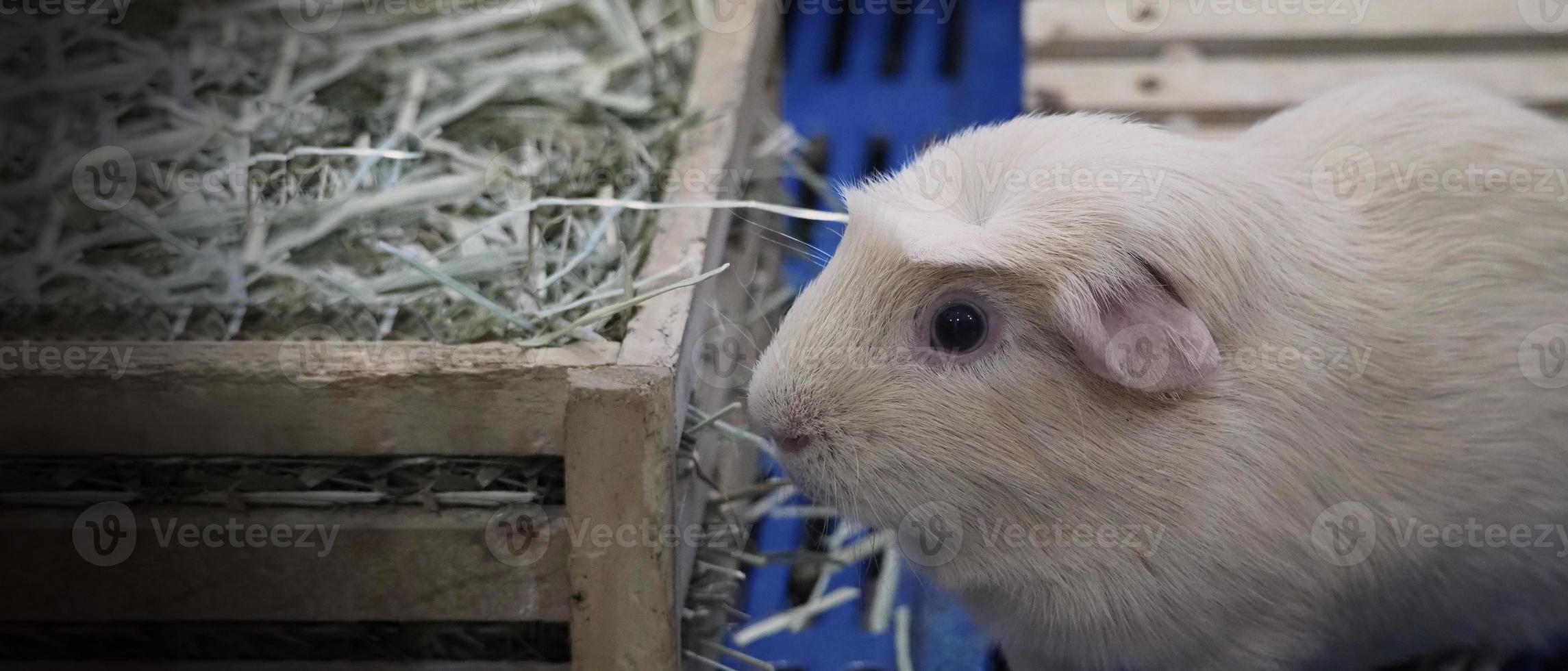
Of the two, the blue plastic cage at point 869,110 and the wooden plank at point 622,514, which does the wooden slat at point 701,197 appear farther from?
the blue plastic cage at point 869,110

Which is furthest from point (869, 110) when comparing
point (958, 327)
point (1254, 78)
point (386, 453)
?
point (386, 453)

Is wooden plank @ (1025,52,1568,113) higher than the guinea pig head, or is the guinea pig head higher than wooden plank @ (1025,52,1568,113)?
wooden plank @ (1025,52,1568,113)

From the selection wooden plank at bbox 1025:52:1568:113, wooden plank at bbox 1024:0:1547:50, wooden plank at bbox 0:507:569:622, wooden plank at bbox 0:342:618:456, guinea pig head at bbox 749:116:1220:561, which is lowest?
wooden plank at bbox 0:507:569:622

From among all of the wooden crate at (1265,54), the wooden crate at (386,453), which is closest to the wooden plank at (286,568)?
the wooden crate at (386,453)

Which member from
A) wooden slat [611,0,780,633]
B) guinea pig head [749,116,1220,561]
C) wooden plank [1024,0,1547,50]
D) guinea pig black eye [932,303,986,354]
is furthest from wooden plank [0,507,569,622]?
wooden plank [1024,0,1547,50]

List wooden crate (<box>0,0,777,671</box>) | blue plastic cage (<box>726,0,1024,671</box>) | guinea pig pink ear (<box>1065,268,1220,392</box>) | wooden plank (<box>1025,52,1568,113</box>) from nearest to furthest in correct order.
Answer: guinea pig pink ear (<box>1065,268,1220,392</box>), wooden crate (<box>0,0,777,671</box>), blue plastic cage (<box>726,0,1024,671</box>), wooden plank (<box>1025,52,1568,113</box>)

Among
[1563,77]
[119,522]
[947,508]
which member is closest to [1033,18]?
[1563,77]

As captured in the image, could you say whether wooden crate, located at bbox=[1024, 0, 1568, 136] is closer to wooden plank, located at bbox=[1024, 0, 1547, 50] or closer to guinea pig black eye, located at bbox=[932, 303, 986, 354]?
wooden plank, located at bbox=[1024, 0, 1547, 50]
